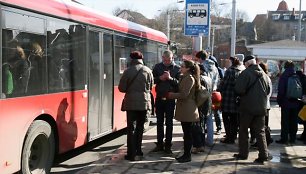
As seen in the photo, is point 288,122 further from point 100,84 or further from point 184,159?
point 100,84

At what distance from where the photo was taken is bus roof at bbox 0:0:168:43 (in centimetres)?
610

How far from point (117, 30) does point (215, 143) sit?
328cm

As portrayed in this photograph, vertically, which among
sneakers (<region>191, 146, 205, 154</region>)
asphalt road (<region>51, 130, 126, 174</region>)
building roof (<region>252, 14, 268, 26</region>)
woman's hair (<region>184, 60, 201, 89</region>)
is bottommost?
asphalt road (<region>51, 130, 126, 174</region>)

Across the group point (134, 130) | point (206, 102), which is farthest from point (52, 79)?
point (206, 102)

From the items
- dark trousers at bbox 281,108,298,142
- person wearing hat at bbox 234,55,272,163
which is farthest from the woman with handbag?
dark trousers at bbox 281,108,298,142

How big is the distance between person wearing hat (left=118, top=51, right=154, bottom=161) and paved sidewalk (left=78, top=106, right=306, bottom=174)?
0.38m

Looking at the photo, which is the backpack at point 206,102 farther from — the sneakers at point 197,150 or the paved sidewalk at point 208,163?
the paved sidewalk at point 208,163

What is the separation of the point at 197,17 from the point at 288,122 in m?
4.63

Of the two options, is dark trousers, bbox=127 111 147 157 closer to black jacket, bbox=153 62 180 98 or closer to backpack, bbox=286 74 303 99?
black jacket, bbox=153 62 180 98

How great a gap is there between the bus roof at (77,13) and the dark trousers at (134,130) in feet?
6.28

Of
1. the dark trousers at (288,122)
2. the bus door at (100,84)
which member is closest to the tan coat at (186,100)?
the bus door at (100,84)

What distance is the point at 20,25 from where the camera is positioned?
18.9 ft

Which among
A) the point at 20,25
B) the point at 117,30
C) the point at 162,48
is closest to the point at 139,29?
the point at 117,30

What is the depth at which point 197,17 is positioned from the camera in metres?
13.1
